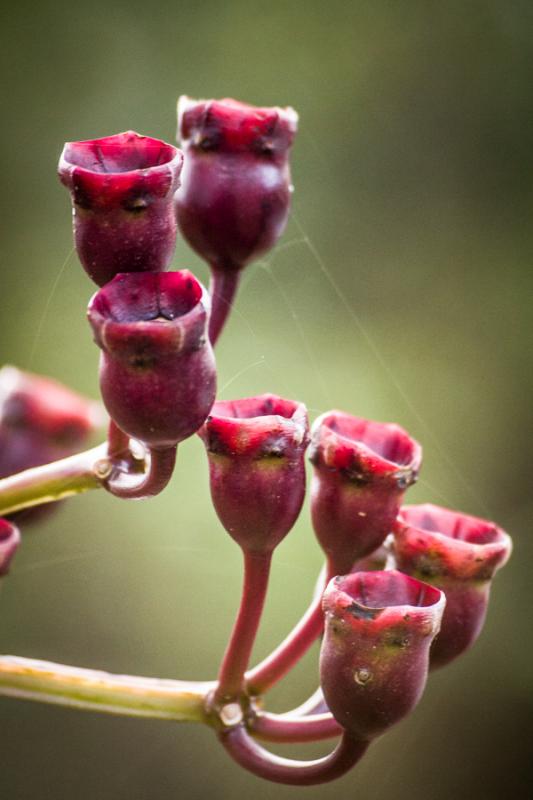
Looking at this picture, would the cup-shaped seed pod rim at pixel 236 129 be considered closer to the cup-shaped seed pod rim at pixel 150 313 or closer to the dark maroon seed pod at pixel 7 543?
the cup-shaped seed pod rim at pixel 150 313

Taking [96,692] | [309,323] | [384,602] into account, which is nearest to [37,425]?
[96,692]

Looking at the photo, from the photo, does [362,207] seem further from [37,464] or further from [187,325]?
[187,325]

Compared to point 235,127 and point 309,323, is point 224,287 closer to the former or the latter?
point 235,127

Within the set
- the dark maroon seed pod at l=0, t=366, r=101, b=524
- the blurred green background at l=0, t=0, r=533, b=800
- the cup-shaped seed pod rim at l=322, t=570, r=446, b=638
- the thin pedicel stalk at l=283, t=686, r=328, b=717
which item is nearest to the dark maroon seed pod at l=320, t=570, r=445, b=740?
the cup-shaped seed pod rim at l=322, t=570, r=446, b=638

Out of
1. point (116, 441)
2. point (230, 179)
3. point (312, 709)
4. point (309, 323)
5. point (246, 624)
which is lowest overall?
point (309, 323)

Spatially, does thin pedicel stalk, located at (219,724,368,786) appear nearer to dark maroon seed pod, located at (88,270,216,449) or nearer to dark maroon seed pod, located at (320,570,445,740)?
dark maroon seed pod, located at (320,570,445,740)

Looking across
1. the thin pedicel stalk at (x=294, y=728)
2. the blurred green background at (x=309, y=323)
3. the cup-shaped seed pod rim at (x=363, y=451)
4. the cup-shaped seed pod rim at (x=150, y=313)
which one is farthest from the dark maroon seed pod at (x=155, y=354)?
the blurred green background at (x=309, y=323)
